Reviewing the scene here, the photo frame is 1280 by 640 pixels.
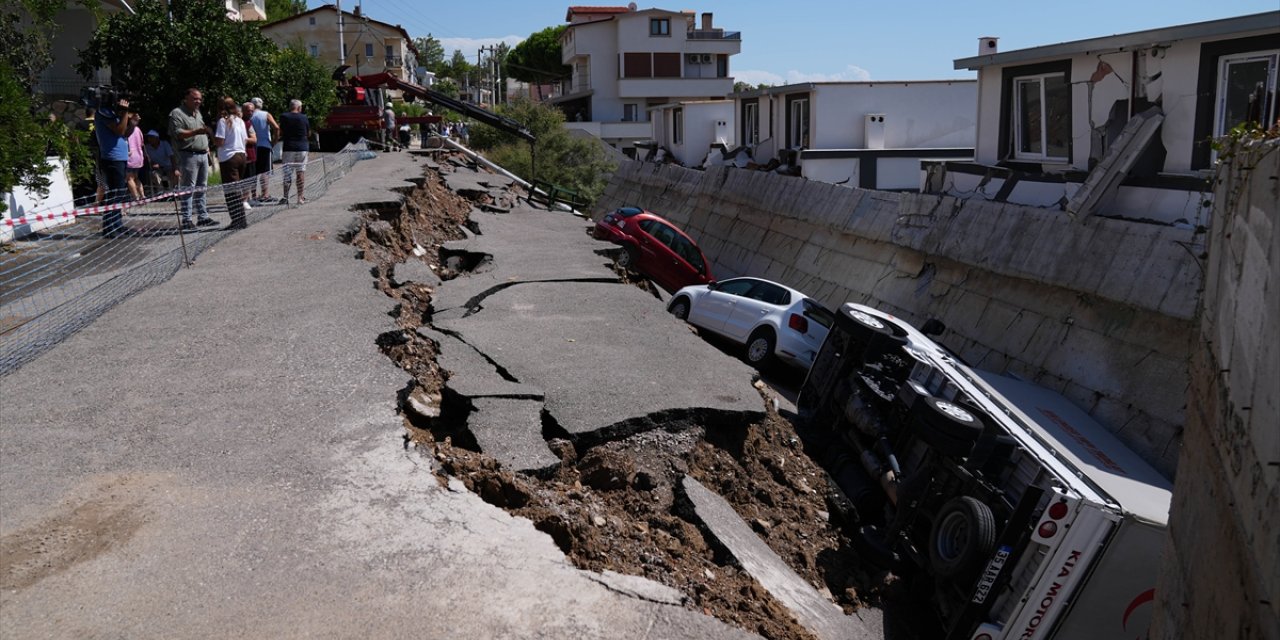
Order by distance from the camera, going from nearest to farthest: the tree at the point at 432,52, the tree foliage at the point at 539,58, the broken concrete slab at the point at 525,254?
the broken concrete slab at the point at 525,254 → the tree foliage at the point at 539,58 → the tree at the point at 432,52

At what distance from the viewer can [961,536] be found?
6.86 meters

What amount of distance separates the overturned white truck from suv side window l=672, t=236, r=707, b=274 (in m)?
9.67

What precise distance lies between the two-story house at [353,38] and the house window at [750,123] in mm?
47781

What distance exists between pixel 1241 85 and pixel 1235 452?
11.3 meters

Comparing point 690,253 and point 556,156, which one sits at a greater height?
point 556,156

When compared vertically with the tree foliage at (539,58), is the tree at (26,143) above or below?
below

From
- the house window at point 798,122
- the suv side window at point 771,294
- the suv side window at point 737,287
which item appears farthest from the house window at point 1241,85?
the house window at point 798,122

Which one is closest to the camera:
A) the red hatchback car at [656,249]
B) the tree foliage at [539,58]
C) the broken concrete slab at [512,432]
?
the broken concrete slab at [512,432]

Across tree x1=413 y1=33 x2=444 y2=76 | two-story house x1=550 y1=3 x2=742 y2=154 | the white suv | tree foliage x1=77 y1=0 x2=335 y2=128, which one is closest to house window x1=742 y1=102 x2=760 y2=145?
tree foliage x1=77 y1=0 x2=335 y2=128

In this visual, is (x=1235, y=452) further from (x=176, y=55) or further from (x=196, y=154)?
(x=176, y=55)

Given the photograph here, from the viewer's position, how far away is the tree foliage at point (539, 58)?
99500 mm

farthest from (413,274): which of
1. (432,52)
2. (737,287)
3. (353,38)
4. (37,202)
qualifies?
(432,52)

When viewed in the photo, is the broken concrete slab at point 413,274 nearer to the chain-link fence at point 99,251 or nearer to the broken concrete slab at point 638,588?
the chain-link fence at point 99,251

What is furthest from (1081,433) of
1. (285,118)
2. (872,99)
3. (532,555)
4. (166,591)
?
(872,99)
